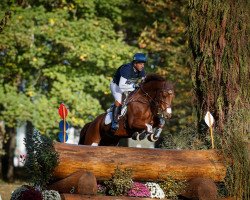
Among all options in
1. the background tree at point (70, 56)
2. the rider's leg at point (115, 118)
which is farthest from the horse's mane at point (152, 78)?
the background tree at point (70, 56)

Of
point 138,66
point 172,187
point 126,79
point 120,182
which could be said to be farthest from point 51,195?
point 138,66

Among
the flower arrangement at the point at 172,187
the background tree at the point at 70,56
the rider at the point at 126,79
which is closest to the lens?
the flower arrangement at the point at 172,187

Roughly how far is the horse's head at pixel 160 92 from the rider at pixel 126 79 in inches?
9.5

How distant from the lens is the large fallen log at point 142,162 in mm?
9695

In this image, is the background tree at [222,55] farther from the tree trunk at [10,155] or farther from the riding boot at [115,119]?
the tree trunk at [10,155]

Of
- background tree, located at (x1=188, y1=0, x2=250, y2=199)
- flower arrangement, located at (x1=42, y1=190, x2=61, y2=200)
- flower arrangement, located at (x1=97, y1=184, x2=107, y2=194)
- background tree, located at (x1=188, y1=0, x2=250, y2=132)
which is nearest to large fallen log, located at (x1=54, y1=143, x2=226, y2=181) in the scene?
flower arrangement, located at (x1=97, y1=184, x2=107, y2=194)

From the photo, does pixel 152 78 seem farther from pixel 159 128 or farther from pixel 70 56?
pixel 70 56

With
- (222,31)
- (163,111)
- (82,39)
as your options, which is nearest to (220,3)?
(222,31)

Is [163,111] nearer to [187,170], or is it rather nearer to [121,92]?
[121,92]

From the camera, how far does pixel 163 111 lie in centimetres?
1204

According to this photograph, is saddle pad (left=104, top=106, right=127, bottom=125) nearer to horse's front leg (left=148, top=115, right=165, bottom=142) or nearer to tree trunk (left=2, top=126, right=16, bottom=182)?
horse's front leg (left=148, top=115, right=165, bottom=142)

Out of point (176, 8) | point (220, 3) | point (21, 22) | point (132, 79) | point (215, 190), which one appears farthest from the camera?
point (176, 8)

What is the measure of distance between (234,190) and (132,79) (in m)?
3.39

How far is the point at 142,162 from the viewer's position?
1006 centimetres
